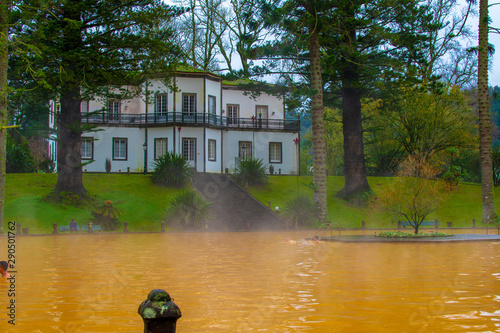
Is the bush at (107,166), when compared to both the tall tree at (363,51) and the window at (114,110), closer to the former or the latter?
the window at (114,110)

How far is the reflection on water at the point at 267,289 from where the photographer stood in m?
7.27

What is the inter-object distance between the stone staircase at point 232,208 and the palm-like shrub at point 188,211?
3.37 feet

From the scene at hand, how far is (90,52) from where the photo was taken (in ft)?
99.3

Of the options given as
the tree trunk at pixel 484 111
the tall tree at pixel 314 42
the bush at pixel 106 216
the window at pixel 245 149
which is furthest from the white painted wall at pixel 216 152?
A: the tree trunk at pixel 484 111

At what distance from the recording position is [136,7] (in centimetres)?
3278

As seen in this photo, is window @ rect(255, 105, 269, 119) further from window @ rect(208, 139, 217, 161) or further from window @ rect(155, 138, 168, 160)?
window @ rect(155, 138, 168, 160)

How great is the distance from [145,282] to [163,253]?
20.4ft

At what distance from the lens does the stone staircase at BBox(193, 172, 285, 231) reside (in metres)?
31.2

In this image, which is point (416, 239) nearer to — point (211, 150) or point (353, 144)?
point (353, 144)

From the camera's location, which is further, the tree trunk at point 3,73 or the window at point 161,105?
the window at point 161,105

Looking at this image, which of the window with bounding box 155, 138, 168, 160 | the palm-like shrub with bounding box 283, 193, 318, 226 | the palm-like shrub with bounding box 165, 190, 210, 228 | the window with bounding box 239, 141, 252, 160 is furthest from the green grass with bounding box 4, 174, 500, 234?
the window with bounding box 239, 141, 252, 160

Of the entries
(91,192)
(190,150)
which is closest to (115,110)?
(190,150)

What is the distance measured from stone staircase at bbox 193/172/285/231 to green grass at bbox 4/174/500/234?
1.67 metres

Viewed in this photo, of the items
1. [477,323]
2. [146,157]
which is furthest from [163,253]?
[146,157]
